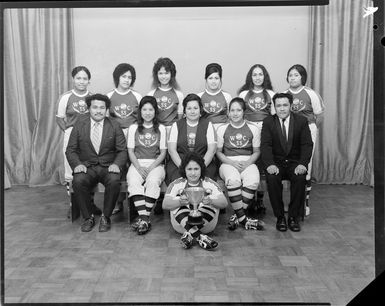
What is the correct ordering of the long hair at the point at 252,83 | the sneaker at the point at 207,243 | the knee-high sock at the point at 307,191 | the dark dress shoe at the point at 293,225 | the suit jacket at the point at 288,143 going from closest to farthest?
the sneaker at the point at 207,243, the long hair at the point at 252,83, the dark dress shoe at the point at 293,225, the suit jacket at the point at 288,143, the knee-high sock at the point at 307,191

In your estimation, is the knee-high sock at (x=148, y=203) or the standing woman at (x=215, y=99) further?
the knee-high sock at (x=148, y=203)

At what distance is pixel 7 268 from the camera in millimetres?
2941

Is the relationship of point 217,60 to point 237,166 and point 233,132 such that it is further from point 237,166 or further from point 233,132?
point 237,166

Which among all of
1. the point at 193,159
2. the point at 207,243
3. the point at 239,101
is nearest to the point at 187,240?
the point at 207,243

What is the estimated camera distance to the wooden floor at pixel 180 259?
8.86ft

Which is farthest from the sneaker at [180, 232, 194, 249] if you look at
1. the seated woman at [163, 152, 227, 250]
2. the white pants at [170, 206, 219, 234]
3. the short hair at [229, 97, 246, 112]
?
the short hair at [229, 97, 246, 112]

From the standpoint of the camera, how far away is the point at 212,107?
146 inches

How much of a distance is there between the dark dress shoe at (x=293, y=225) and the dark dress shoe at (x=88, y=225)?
144 centimetres

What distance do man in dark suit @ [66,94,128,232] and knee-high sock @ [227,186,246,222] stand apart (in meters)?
0.84

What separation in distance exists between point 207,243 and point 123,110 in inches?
46.4

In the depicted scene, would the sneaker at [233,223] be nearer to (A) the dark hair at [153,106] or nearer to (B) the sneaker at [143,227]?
(B) the sneaker at [143,227]

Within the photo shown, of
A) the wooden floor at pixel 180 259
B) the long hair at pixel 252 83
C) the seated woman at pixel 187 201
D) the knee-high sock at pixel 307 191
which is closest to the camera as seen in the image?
the wooden floor at pixel 180 259

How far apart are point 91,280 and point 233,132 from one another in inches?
60.4

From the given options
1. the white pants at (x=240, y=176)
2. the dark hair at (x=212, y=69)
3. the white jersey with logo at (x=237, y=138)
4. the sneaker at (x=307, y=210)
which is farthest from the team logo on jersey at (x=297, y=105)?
the sneaker at (x=307, y=210)
